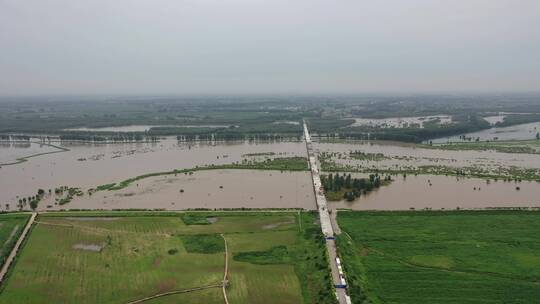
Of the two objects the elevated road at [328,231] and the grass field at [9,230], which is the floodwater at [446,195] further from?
the grass field at [9,230]

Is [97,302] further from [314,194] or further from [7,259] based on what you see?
[314,194]

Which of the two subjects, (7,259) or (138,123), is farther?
(138,123)

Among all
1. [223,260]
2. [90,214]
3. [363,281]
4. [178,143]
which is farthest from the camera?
[178,143]

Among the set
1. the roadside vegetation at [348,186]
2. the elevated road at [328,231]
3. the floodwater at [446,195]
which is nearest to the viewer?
the elevated road at [328,231]

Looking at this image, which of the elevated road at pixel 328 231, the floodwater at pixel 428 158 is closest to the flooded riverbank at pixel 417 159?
the floodwater at pixel 428 158

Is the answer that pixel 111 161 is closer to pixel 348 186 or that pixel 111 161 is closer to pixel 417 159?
pixel 348 186

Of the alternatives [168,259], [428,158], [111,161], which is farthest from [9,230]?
[428,158]

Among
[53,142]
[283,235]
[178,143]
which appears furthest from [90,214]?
[53,142]
